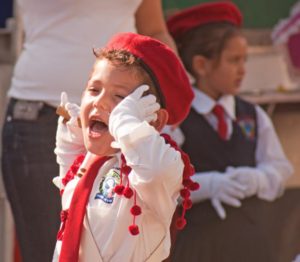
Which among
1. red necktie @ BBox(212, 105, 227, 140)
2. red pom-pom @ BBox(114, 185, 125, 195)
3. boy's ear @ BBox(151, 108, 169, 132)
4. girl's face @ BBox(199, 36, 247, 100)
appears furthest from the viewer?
girl's face @ BBox(199, 36, 247, 100)

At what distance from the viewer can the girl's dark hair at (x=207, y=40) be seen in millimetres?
4199

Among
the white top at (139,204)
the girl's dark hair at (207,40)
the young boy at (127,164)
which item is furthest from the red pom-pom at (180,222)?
the girl's dark hair at (207,40)

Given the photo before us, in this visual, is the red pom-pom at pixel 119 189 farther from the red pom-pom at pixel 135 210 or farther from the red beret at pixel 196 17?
the red beret at pixel 196 17

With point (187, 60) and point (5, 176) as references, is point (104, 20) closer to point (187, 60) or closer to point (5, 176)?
point (5, 176)

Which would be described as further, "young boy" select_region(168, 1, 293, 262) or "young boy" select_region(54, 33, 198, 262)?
"young boy" select_region(168, 1, 293, 262)

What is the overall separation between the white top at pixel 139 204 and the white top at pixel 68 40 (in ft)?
2.48

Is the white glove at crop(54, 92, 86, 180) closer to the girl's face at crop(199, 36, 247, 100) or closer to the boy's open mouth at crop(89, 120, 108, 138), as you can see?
the boy's open mouth at crop(89, 120, 108, 138)

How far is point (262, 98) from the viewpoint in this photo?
4875mm

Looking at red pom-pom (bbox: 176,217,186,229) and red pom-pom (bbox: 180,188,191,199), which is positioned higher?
red pom-pom (bbox: 180,188,191,199)

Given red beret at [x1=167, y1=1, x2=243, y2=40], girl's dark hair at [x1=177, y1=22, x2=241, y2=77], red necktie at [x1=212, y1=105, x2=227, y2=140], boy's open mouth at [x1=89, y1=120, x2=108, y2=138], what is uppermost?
boy's open mouth at [x1=89, y1=120, x2=108, y2=138]

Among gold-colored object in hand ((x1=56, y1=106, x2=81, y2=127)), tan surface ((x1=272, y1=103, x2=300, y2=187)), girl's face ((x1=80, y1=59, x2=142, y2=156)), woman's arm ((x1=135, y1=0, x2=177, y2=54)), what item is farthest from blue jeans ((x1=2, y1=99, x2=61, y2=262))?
tan surface ((x1=272, y1=103, x2=300, y2=187))

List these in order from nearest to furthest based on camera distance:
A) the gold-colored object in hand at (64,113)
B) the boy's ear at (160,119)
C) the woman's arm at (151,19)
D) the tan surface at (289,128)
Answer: the boy's ear at (160,119) < the gold-colored object in hand at (64,113) < the woman's arm at (151,19) < the tan surface at (289,128)

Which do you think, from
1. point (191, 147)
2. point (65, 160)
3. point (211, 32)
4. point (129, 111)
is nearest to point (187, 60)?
point (211, 32)

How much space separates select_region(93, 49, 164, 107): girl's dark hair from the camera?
8.02ft
